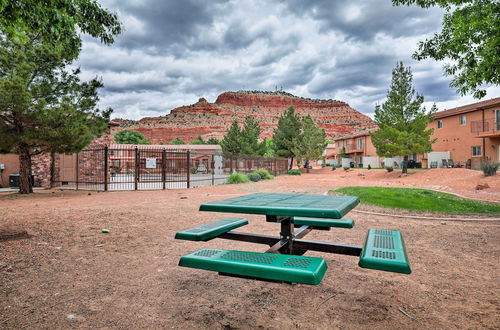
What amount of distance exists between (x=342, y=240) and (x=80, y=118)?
473 inches

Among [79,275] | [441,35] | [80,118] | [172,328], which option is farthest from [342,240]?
[80,118]

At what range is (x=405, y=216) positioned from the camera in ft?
24.0

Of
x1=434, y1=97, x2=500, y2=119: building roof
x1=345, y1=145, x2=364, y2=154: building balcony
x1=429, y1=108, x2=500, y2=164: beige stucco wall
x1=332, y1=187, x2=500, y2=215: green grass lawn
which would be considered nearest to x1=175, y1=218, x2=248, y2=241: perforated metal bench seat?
x1=332, y1=187, x2=500, y2=215: green grass lawn

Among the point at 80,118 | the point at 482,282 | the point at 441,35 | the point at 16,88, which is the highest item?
the point at 441,35

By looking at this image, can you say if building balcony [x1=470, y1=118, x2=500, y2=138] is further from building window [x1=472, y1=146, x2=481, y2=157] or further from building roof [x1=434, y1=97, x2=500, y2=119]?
building window [x1=472, y1=146, x2=481, y2=157]

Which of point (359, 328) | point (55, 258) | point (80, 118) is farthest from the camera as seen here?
point (80, 118)

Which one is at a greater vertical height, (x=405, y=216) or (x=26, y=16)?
(x=26, y=16)

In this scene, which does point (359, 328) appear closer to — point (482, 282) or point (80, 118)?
point (482, 282)

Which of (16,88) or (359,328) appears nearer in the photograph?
(359,328)

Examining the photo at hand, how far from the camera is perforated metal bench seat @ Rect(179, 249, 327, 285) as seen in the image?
2059 mm

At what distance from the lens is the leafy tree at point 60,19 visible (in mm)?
4035

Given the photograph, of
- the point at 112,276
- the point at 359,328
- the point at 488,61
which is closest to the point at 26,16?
the point at 112,276

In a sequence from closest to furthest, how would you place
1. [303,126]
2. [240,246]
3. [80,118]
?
1. [240,246]
2. [80,118]
3. [303,126]

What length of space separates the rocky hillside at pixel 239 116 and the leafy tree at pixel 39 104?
8813 cm
